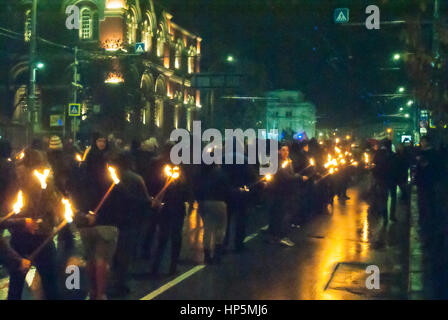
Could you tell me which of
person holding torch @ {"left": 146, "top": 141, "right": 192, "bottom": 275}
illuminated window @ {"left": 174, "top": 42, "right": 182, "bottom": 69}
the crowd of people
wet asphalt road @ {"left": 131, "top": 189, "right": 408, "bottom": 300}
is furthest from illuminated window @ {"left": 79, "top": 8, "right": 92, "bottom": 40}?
person holding torch @ {"left": 146, "top": 141, "right": 192, "bottom": 275}

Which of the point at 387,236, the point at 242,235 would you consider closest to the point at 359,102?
the point at 387,236

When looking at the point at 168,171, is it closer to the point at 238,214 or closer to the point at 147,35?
the point at 238,214

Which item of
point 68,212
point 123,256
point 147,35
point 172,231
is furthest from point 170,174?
point 147,35

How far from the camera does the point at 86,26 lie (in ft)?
146

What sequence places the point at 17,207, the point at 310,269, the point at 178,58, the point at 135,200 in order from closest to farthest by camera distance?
the point at 17,207, the point at 135,200, the point at 310,269, the point at 178,58

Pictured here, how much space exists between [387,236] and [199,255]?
175 inches

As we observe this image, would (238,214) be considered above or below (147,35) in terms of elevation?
below

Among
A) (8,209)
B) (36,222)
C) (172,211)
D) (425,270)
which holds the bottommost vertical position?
(425,270)

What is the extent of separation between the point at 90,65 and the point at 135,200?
3565cm

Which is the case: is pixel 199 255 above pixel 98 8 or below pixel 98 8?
below

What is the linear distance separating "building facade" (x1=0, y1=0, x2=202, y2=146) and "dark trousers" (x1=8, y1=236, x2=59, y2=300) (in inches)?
1253
